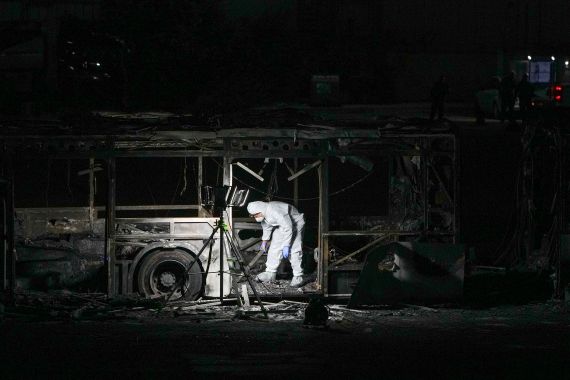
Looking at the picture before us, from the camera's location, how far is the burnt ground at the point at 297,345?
11102mm

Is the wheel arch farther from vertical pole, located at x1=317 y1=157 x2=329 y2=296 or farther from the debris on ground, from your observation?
vertical pole, located at x1=317 y1=157 x2=329 y2=296

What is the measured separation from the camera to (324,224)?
1524cm

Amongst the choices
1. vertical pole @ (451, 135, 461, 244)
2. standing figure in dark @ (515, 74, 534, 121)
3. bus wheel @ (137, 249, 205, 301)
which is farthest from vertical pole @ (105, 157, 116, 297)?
standing figure in dark @ (515, 74, 534, 121)

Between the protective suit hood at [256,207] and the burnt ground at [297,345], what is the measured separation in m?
2.11

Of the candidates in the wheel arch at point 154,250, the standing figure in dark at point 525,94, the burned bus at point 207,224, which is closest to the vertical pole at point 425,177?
the burned bus at point 207,224

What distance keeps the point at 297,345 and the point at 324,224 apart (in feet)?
10.1

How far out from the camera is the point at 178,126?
15273mm

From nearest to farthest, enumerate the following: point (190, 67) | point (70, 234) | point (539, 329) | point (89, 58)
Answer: point (539, 329), point (70, 234), point (89, 58), point (190, 67)

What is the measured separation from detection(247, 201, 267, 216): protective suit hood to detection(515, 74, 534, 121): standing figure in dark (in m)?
19.4

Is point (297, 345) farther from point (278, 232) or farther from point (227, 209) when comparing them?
point (278, 232)

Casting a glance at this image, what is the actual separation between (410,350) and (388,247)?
2814mm

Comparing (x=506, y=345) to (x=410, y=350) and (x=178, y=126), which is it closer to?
(x=410, y=350)

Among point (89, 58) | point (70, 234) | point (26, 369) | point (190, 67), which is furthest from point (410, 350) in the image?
point (190, 67)

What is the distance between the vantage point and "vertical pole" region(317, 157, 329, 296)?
1515 cm
